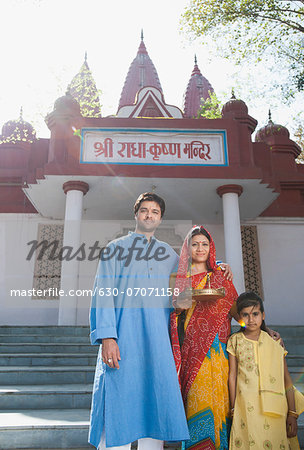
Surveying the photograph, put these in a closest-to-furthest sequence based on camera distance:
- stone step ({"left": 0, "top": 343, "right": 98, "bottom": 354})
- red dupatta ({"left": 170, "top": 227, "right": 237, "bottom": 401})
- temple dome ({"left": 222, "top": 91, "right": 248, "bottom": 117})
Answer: red dupatta ({"left": 170, "top": 227, "right": 237, "bottom": 401}) → stone step ({"left": 0, "top": 343, "right": 98, "bottom": 354}) → temple dome ({"left": 222, "top": 91, "right": 248, "bottom": 117})

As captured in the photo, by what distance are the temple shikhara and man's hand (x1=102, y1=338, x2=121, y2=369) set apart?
15.5ft

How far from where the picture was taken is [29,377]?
3951 mm

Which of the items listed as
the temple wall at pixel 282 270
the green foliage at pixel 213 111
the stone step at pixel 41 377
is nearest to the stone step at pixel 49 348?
the stone step at pixel 41 377

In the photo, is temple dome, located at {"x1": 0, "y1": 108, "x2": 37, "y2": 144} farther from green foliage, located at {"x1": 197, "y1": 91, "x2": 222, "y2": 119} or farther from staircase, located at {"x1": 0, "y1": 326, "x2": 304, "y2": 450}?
staircase, located at {"x1": 0, "y1": 326, "x2": 304, "y2": 450}

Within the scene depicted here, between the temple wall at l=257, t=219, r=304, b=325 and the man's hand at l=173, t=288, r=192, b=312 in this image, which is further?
the temple wall at l=257, t=219, r=304, b=325

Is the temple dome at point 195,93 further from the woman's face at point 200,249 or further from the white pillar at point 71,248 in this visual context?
the woman's face at point 200,249

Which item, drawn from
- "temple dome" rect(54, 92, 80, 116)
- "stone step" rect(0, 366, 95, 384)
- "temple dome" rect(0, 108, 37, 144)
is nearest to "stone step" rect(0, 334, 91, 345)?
"stone step" rect(0, 366, 95, 384)

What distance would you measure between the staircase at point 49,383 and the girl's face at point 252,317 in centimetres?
95

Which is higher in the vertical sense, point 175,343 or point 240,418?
point 175,343

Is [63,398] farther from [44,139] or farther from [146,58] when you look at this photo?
[146,58]

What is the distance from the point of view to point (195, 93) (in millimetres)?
16703

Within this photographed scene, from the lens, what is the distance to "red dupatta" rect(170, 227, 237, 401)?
2230 millimetres

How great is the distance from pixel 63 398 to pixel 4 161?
277 inches

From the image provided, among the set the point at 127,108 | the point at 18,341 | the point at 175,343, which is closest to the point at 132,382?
the point at 175,343
